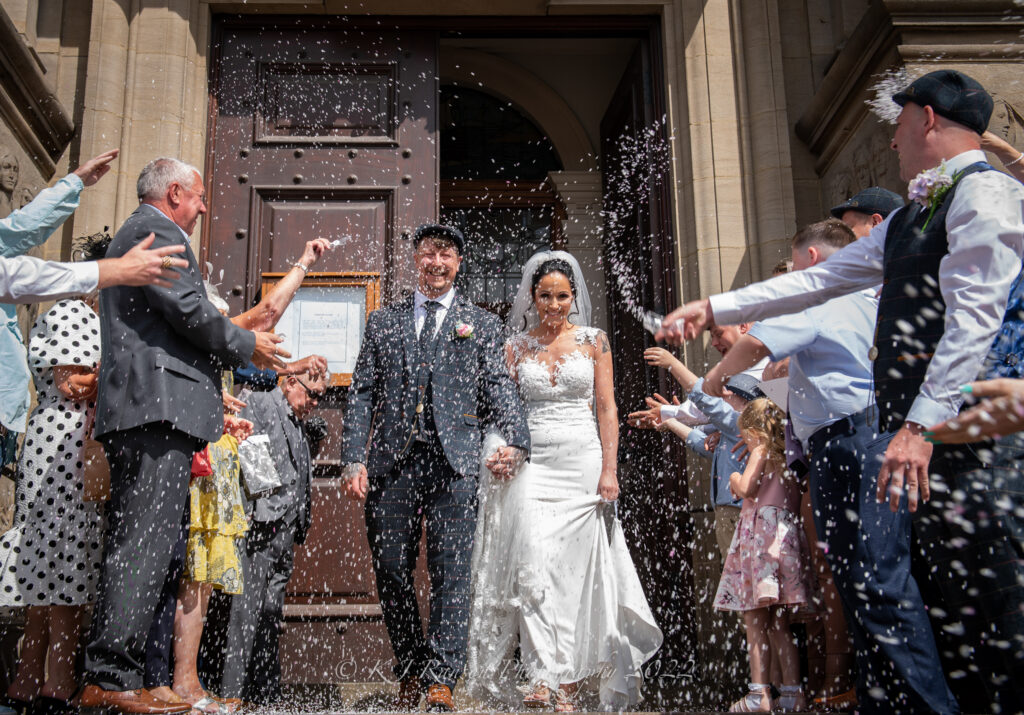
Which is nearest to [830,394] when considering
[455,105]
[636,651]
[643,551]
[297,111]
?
[636,651]

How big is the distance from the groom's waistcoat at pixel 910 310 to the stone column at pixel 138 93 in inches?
194

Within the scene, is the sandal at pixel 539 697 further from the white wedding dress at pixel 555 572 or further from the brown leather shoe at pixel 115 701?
the brown leather shoe at pixel 115 701

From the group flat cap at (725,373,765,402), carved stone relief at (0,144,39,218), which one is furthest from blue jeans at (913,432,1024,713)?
carved stone relief at (0,144,39,218)

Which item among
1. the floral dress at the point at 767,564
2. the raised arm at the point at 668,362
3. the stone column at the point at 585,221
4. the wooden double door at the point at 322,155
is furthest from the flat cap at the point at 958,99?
the stone column at the point at 585,221

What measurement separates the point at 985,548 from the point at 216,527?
327 centimetres

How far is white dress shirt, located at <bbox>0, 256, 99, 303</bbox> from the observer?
334 cm

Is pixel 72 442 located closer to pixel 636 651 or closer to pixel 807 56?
pixel 636 651

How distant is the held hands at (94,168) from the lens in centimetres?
452

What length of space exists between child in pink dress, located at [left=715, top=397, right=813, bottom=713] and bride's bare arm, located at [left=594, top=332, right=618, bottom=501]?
685 millimetres

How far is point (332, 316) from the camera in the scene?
6.66m

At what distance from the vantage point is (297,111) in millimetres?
7117

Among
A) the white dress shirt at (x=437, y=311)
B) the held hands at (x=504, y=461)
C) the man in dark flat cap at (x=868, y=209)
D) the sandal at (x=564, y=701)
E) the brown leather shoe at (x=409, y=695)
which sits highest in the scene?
the man in dark flat cap at (x=868, y=209)

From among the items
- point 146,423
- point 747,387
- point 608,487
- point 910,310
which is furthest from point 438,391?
point 910,310

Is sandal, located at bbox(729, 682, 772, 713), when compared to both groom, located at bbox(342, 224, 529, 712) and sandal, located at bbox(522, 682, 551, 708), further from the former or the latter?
groom, located at bbox(342, 224, 529, 712)
